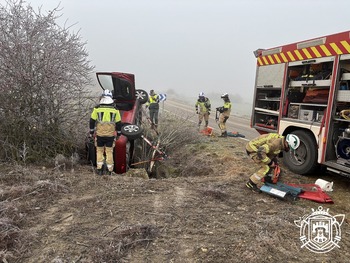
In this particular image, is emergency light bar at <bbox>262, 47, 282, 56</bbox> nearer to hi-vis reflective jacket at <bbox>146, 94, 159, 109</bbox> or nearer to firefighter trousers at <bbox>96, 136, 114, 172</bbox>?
firefighter trousers at <bbox>96, 136, 114, 172</bbox>

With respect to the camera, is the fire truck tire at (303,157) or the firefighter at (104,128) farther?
the firefighter at (104,128)

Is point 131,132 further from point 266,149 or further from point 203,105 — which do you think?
point 203,105

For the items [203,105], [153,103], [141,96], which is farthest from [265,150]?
[153,103]

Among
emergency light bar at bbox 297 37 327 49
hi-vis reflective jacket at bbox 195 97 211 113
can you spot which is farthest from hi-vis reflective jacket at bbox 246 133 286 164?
hi-vis reflective jacket at bbox 195 97 211 113

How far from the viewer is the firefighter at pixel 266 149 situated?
480 centimetres

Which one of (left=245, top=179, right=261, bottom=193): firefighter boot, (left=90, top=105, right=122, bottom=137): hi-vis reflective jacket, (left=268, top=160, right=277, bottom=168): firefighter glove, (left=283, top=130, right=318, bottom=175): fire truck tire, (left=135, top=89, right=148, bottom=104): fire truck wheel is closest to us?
(left=245, top=179, right=261, bottom=193): firefighter boot

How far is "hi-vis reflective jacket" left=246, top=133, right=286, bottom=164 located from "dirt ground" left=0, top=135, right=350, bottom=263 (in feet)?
2.07

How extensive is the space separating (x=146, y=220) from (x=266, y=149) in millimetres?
2428

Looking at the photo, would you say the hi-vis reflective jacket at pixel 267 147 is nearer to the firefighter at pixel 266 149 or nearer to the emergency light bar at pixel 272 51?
the firefighter at pixel 266 149

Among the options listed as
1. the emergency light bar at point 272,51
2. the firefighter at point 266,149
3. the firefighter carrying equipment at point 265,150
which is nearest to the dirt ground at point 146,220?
the firefighter at point 266,149

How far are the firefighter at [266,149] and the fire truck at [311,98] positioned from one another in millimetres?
715

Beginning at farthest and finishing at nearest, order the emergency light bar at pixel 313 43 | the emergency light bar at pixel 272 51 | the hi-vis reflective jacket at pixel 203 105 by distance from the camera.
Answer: the hi-vis reflective jacket at pixel 203 105 → the emergency light bar at pixel 272 51 → the emergency light bar at pixel 313 43

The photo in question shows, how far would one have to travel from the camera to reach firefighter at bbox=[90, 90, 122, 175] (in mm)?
5684

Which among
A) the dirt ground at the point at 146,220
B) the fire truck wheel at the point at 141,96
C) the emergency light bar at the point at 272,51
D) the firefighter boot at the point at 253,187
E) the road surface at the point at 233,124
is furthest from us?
the road surface at the point at 233,124
